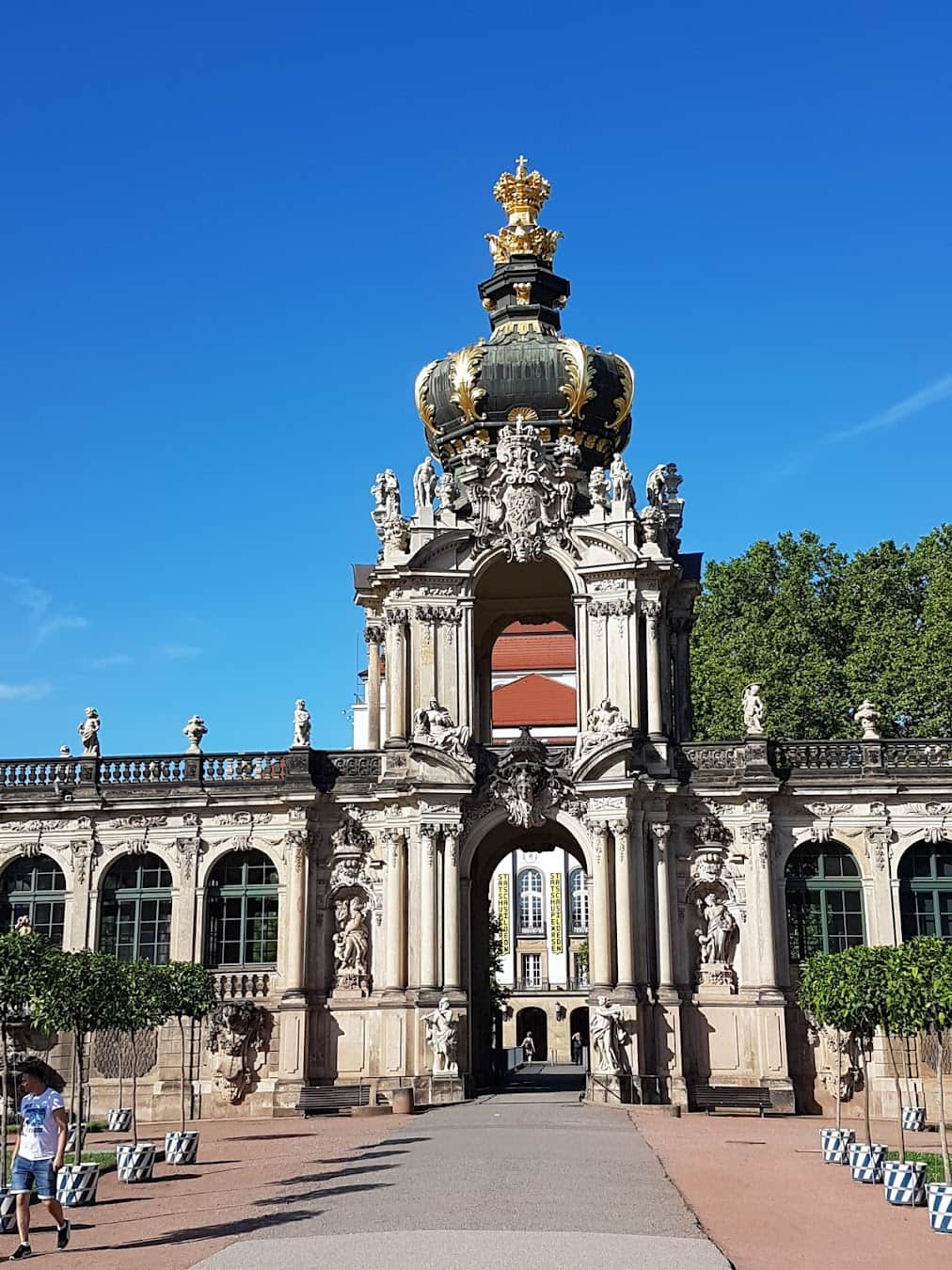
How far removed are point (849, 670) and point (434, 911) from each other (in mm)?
19570

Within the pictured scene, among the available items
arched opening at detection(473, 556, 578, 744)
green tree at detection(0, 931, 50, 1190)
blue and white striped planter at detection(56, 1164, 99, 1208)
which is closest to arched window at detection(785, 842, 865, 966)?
arched opening at detection(473, 556, 578, 744)

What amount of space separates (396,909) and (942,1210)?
2140cm

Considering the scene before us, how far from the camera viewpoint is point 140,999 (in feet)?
99.3

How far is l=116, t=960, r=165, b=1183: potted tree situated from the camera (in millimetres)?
24250

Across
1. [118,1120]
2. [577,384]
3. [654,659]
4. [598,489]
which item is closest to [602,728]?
[654,659]

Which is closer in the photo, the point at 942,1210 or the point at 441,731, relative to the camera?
the point at 942,1210

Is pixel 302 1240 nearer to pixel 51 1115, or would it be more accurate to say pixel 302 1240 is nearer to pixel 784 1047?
pixel 51 1115

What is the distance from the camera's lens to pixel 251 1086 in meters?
39.1

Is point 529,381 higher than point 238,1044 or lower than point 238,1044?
higher

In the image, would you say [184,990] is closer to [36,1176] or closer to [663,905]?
[663,905]

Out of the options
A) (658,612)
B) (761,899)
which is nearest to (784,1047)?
(761,899)

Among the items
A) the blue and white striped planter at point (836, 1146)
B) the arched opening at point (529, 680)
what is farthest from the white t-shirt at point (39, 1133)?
the arched opening at point (529, 680)

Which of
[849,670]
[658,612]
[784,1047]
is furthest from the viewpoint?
[849,670]

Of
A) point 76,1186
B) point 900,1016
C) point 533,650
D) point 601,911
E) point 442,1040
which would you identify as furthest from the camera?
point 533,650
